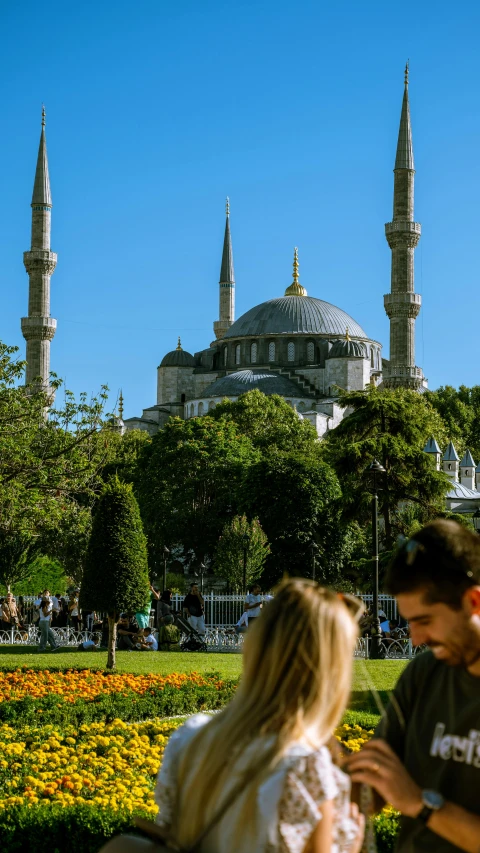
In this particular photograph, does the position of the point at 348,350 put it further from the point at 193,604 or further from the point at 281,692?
the point at 281,692

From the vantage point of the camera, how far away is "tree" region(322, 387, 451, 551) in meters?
28.1

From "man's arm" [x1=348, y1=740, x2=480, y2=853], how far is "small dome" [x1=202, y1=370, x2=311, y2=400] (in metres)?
65.9

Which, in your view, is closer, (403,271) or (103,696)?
(103,696)

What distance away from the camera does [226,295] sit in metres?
89.2

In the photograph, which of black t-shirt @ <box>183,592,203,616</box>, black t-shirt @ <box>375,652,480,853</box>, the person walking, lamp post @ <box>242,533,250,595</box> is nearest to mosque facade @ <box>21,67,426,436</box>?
lamp post @ <box>242,533,250,595</box>

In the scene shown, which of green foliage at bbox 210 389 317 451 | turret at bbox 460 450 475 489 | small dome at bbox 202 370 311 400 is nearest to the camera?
green foliage at bbox 210 389 317 451

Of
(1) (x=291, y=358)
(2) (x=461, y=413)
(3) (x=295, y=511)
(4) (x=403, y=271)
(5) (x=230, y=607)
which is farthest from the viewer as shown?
(1) (x=291, y=358)

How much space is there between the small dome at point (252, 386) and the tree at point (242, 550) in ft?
114

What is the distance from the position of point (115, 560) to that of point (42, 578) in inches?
930

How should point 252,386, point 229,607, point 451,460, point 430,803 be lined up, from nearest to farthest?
point 430,803 → point 229,607 → point 451,460 → point 252,386

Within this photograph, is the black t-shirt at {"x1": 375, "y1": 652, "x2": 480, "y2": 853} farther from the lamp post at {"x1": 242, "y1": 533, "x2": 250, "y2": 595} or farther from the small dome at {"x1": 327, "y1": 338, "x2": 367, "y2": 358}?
the small dome at {"x1": 327, "y1": 338, "x2": 367, "y2": 358}

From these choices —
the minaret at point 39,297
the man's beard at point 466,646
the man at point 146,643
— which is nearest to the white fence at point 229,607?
the man at point 146,643

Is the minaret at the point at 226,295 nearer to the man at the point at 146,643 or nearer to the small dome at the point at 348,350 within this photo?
the small dome at the point at 348,350

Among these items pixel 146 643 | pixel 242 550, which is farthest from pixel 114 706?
pixel 242 550
